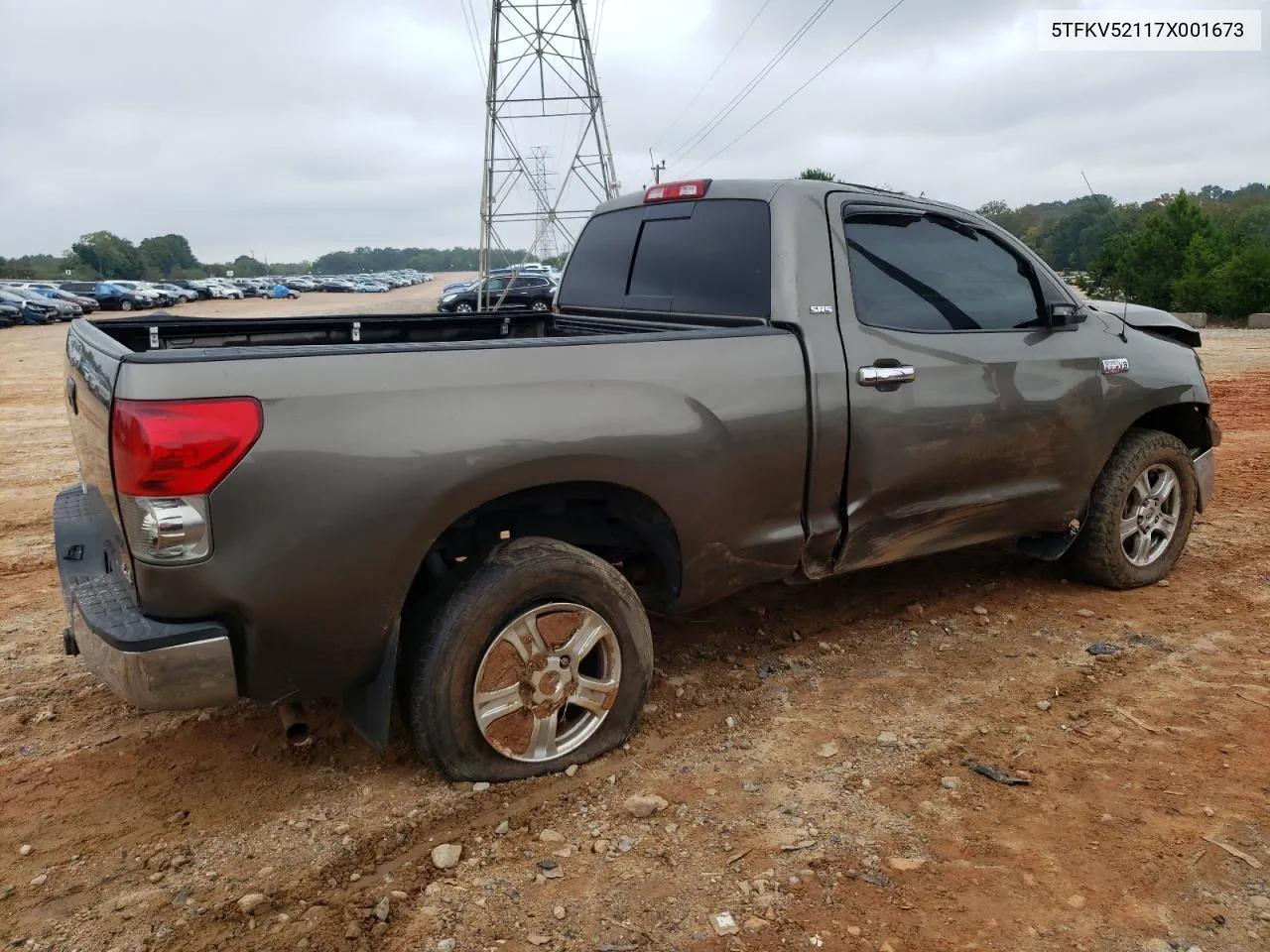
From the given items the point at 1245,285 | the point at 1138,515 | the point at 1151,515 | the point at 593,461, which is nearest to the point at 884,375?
the point at 593,461

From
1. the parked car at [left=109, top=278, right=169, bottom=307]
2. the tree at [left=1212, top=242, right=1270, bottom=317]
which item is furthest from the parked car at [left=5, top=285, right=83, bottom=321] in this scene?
the tree at [left=1212, top=242, right=1270, bottom=317]

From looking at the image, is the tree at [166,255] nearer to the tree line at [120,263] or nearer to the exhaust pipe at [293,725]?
the tree line at [120,263]

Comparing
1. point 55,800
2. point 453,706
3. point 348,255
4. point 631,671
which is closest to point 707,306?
point 631,671

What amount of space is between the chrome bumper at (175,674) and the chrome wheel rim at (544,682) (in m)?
0.71

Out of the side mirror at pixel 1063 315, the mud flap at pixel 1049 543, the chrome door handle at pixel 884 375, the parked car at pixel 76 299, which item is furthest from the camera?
the parked car at pixel 76 299

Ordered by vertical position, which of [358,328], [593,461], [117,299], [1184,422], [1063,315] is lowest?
[117,299]

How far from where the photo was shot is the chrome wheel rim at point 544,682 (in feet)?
9.52

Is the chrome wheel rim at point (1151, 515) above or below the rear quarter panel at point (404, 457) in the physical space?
below

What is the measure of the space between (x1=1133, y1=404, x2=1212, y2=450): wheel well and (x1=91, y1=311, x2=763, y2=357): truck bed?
2444 millimetres

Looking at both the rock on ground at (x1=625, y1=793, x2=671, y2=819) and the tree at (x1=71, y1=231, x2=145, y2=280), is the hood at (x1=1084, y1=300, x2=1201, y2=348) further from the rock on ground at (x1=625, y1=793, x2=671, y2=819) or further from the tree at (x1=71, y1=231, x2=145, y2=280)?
the tree at (x1=71, y1=231, x2=145, y2=280)

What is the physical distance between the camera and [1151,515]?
184 inches

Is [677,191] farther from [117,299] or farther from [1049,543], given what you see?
[117,299]

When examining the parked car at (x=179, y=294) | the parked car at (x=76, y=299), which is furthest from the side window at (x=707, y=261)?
the parked car at (x=179, y=294)

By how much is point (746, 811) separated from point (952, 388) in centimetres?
183
